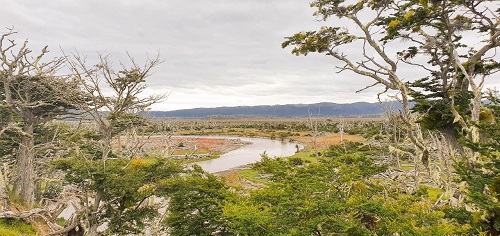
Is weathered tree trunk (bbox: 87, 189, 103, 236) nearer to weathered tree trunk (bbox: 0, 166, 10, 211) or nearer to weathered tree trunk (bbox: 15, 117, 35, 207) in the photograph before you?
weathered tree trunk (bbox: 0, 166, 10, 211)

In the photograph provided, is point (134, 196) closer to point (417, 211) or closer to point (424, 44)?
point (417, 211)

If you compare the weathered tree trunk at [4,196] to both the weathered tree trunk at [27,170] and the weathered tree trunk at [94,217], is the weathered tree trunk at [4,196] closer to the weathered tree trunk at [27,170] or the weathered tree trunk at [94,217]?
the weathered tree trunk at [27,170]

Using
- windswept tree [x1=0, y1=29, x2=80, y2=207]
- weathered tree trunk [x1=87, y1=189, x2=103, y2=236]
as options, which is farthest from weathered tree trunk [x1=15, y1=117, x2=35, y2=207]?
weathered tree trunk [x1=87, y1=189, x2=103, y2=236]

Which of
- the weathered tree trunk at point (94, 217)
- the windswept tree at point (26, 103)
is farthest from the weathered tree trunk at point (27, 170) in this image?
the weathered tree trunk at point (94, 217)

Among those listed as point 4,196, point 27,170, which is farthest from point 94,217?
point 27,170

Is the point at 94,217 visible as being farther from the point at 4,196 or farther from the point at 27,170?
the point at 27,170

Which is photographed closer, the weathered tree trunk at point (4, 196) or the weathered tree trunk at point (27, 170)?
the weathered tree trunk at point (4, 196)

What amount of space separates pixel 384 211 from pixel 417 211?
85cm

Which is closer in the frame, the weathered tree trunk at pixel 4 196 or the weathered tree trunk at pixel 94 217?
the weathered tree trunk at pixel 94 217

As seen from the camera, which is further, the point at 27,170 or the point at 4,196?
the point at 27,170

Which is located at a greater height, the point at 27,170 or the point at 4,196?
the point at 27,170

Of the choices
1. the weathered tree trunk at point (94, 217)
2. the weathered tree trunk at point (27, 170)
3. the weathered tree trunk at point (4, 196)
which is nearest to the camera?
the weathered tree trunk at point (94, 217)

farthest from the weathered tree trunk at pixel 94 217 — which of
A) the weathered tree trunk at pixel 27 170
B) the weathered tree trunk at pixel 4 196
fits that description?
the weathered tree trunk at pixel 27 170

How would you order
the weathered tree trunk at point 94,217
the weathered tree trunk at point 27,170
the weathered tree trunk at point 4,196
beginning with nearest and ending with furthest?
the weathered tree trunk at point 94,217, the weathered tree trunk at point 4,196, the weathered tree trunk at point 27,170
